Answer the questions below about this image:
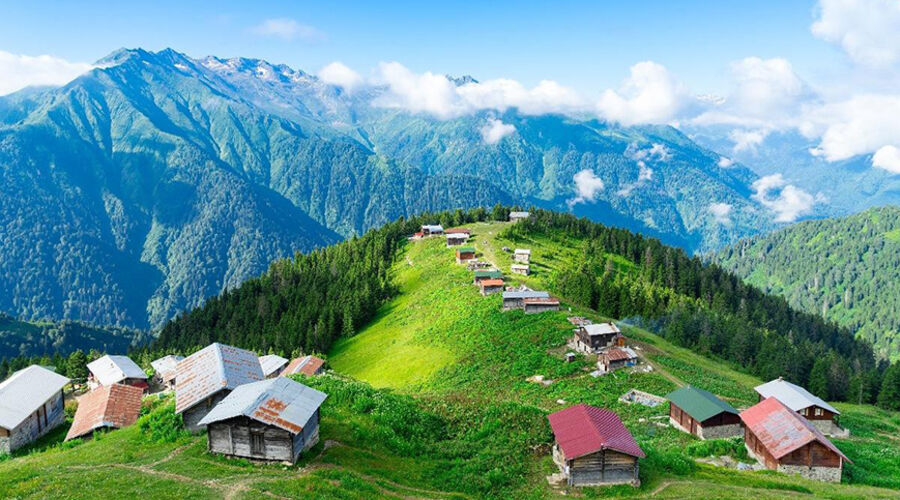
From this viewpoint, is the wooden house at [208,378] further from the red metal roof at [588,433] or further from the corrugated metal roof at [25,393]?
the red metal roof at [588,433]

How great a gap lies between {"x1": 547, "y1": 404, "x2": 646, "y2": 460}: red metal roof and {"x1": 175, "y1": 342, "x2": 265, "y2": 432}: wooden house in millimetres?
24303

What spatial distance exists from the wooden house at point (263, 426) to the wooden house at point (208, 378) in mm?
2662

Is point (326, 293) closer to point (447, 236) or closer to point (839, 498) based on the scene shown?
point (447, 236)

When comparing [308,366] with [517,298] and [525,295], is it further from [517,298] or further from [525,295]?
[525,295]

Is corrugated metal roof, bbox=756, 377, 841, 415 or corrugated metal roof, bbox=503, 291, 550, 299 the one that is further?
corrugated metal roof, bbox=503, 291, 550, 299

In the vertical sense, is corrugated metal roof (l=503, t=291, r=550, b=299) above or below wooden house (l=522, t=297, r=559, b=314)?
above

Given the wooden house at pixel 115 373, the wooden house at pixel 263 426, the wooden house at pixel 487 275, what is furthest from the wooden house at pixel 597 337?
the wooden house at pixel 115 373

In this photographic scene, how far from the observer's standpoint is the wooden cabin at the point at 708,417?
185ft

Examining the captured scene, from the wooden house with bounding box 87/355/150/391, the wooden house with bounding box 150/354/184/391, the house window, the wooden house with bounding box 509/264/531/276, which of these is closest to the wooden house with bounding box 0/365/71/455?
the wooden house with bounding box 87/355/150/391

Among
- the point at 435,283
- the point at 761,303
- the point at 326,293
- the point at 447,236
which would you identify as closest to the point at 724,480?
the point at 435,283

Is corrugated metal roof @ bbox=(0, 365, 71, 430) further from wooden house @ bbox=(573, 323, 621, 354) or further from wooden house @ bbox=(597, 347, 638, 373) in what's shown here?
wooden house @ bbox=(573, 323, 621, 354)

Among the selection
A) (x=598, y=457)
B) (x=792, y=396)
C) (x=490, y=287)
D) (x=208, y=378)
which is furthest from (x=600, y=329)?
(x=208, y=378)

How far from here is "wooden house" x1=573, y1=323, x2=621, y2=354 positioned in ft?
272

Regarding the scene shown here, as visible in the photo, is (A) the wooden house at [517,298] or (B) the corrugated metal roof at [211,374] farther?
(A) the wooden house at [517,298]
